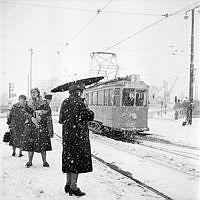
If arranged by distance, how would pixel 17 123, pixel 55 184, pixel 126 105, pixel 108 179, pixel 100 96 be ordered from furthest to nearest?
pixel 100 96
pixel 126 105
pixel 17 123
pixel 108 179
pixel 55 184

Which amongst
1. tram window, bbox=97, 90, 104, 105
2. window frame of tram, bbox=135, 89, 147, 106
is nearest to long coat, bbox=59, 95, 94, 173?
window frame of tram, bbox=135, 89, 147, 106

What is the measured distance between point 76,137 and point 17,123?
3619 mm

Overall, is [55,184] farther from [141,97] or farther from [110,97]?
[141,97]

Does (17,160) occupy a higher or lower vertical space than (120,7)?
lower

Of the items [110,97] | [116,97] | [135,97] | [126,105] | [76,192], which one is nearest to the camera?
[76,192]

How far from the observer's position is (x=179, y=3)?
13.5 m

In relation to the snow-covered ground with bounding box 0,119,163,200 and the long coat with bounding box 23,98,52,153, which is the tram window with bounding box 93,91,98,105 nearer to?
the snow-covered ground with bounding box 0,119,163,200

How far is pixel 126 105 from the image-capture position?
1534 cm

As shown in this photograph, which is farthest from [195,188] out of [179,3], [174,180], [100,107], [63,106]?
[100,107]

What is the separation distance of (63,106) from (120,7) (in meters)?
13.6

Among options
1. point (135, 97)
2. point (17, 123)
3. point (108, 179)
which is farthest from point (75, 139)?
point (135, 97)

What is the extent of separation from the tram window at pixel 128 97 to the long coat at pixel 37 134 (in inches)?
349

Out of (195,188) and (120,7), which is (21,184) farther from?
(120,7)

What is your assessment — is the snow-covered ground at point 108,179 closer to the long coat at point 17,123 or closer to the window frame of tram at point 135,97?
the long coat at point 17,123
